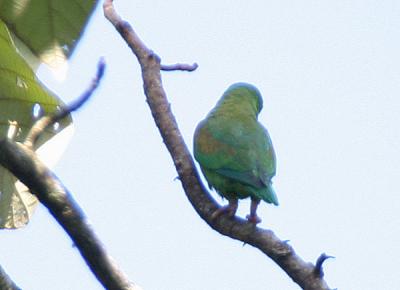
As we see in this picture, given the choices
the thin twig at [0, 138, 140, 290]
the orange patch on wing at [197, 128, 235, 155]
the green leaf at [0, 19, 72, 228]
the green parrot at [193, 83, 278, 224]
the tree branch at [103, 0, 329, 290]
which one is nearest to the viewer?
the thin twig at [0, 138, 140, 290]

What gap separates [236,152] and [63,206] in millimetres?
3267

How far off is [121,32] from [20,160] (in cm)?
243

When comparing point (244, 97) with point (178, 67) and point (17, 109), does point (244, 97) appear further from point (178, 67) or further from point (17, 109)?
point (17, 109)

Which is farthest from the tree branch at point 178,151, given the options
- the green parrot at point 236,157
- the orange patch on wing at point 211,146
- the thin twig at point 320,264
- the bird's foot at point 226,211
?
the orange patch on wing at point 211,146

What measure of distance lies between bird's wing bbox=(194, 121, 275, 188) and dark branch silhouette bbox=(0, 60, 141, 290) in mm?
2862

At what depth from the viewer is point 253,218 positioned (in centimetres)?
429

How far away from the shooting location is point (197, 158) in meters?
5.54

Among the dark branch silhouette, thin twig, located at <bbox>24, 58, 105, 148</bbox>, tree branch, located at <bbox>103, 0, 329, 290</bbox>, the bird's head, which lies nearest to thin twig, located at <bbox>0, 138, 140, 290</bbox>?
the dark branch silhouette

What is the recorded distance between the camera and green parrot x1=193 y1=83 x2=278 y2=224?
5.26m

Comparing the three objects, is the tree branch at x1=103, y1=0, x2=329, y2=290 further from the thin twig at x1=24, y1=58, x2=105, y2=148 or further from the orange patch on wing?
the thin twig at x1=24, y1=58, x2=105, y2=148

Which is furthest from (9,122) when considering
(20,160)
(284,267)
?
(284,267)

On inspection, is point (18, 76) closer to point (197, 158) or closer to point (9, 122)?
point (9, 122)

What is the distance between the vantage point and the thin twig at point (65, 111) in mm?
2369

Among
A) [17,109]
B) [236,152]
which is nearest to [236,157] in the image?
[236,152]
